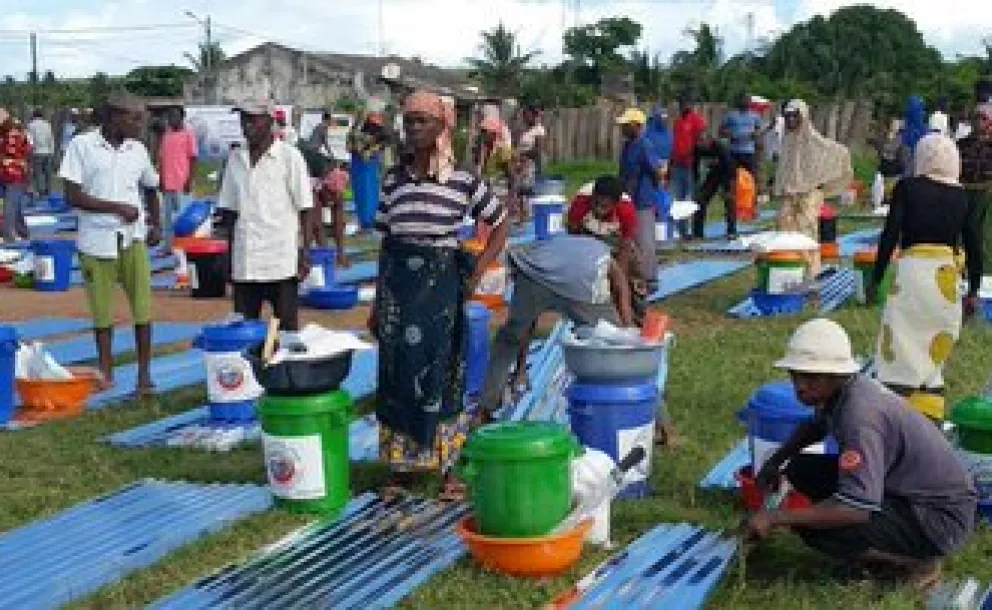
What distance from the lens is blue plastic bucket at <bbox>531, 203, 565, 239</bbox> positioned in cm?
1605

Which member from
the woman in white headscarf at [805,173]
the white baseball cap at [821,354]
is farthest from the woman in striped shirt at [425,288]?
the woman in white headscarf at [805,173]

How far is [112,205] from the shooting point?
25.1ft

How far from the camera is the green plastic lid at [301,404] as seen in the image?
18.0 ft

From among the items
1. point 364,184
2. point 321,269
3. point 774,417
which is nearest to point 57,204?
point 364,184

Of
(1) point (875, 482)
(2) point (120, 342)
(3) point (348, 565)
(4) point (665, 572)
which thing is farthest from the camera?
(2) point (120, 342)

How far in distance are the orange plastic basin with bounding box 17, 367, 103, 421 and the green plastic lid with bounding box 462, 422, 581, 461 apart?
12.7 feet

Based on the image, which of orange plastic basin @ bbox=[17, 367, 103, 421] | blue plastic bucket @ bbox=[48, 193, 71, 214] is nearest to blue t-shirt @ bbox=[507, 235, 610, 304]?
orange plastic basin @ bbox=[17, 367, 103, 421]

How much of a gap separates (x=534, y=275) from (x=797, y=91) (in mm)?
30815

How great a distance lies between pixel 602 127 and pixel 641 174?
20.2m

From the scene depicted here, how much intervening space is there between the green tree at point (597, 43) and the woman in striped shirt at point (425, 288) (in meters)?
43.3

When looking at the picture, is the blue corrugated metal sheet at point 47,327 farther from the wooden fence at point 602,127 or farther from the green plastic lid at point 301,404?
the wooden fence at point 602,127

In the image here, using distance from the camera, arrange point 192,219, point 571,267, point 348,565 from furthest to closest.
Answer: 1. point 192,219
2. point 571,267
3. point 348,565

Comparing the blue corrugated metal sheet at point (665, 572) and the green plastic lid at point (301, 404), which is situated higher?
the green plastic lid at point (301, 404)

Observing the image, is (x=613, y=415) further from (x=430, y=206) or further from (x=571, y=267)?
(x=430, y=206)
